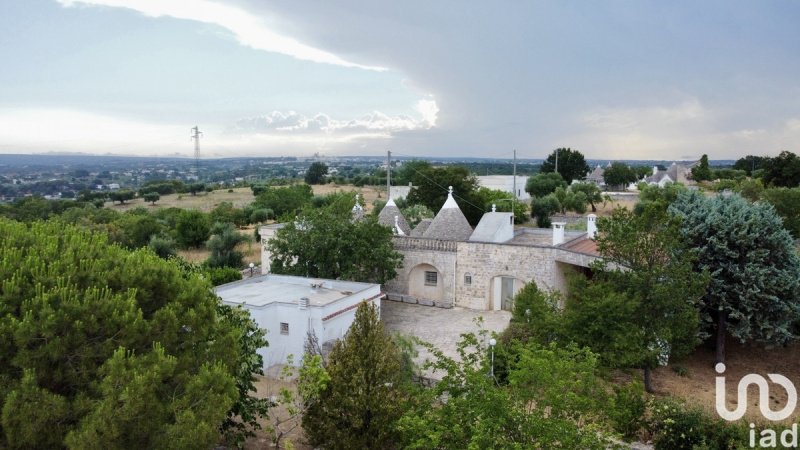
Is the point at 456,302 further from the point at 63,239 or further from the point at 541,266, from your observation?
the point at 63,239

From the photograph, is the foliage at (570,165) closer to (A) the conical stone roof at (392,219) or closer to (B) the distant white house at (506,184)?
(B) the distant white house at (506,184)

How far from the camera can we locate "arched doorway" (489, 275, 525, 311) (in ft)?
78.7

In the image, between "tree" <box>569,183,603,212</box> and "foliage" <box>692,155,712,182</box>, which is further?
"foliage" <box>692,155,712,182</box>

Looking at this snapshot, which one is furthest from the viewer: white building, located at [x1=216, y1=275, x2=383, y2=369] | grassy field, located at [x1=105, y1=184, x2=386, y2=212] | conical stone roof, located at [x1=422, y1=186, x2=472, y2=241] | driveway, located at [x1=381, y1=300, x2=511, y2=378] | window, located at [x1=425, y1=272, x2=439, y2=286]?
grassy field, located at [x1=105, y1=184, x2=386, y2=212]

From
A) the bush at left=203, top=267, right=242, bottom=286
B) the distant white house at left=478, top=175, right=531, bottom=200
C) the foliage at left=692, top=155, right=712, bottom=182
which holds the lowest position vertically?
the bush at left=203, top=267, right=242, bottom=286

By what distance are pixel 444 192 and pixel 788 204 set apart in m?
24.8

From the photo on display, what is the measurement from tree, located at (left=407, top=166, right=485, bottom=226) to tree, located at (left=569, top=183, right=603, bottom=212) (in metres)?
12.7

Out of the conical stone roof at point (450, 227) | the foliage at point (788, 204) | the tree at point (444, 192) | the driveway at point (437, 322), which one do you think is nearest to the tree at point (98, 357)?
the driveway at point (437, 322)

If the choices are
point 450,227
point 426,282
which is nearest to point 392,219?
point 450,227

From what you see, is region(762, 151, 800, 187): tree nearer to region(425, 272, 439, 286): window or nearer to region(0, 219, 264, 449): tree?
region(425, 272, 439, 286): window

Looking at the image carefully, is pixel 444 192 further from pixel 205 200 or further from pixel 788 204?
pixel 205 200

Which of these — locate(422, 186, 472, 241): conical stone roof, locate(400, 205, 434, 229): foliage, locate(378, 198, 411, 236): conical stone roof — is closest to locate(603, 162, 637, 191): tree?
locate(400, 205, 434, 229): foliage

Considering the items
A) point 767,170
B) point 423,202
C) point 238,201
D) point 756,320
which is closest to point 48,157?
point 238,201

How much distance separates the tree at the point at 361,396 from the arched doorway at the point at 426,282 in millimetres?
14152
